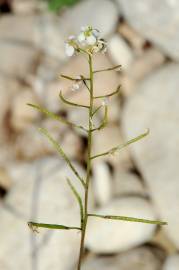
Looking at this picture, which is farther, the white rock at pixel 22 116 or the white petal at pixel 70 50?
the white rock at pixel 22 116

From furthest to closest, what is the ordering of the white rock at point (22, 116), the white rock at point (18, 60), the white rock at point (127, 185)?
the white rock at point (18, 60), the white rock at point (22, 116), the white rock at point (127, 185)

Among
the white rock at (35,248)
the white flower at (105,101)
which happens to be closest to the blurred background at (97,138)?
the white rock at (35,248)

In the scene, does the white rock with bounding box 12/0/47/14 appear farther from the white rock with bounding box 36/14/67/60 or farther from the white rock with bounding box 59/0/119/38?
the white rock with bounding box 59/0/119/38

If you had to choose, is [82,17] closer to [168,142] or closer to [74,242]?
[168,142]

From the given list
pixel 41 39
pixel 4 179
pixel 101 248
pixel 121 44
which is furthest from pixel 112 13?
pixel 101 248

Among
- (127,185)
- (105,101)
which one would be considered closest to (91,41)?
(105,101)

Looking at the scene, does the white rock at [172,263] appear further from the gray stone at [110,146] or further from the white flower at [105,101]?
the white flower at [105,101]
